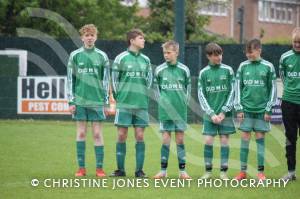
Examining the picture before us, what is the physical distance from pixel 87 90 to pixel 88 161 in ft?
8.27

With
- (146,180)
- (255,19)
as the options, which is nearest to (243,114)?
(146,180)

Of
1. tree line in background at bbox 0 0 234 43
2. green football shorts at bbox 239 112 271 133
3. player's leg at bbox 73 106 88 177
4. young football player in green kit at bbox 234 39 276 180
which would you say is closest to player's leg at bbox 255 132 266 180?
young football player in green kit at bbox 234 39 276 180

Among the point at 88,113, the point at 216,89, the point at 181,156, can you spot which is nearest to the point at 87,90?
the point at 88,113

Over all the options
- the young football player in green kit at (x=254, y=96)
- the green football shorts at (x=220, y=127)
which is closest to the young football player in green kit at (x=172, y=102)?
the green football shorts at (x=220, y=127)

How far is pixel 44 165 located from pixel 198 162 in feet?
9.05

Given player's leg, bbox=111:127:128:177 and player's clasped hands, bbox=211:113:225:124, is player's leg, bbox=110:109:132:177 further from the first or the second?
player's clasped hands, bbox=211:113:225:124

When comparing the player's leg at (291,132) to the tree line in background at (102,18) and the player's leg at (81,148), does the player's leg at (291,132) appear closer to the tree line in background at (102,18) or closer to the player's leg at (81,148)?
the player's leg at (81,148)

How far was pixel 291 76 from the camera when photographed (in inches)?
506

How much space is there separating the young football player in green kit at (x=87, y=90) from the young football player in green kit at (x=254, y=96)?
6.44 feet

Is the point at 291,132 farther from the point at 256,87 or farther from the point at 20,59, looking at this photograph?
the point at 20,59

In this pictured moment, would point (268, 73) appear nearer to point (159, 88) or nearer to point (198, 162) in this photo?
point (159, 88)

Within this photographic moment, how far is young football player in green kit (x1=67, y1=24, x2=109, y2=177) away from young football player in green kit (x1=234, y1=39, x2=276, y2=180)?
1.96 metres

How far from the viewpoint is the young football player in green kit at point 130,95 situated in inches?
509

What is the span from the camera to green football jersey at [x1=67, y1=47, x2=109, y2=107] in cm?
1305
